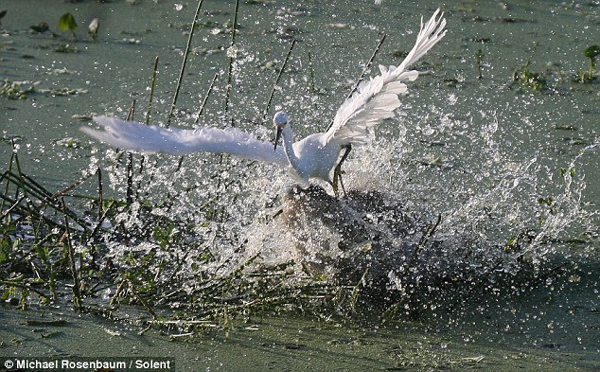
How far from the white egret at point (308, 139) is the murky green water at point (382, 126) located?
0.23m

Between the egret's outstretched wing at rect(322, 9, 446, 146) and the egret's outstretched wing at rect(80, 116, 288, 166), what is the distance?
25cm

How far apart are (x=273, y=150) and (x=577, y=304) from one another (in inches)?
44.7

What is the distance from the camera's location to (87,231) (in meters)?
3.86

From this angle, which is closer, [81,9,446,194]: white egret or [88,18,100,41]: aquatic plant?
[81,9,446,194]: white egret

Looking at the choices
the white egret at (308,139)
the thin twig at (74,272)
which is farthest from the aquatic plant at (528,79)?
the thin twig at (74,272)

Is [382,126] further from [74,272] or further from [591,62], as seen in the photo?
[74,272]

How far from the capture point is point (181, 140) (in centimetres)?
348

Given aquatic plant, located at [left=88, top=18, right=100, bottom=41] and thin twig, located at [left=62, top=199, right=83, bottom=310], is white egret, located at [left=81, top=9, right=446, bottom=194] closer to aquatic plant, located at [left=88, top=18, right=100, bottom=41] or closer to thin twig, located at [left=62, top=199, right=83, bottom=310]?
thin twig, located at [left=62, top=199, right=83, bottom=310]

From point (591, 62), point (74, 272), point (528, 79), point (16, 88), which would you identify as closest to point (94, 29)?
point (16, 88)

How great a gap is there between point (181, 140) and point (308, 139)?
534mm

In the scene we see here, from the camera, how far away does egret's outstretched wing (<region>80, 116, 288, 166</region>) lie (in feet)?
11.0

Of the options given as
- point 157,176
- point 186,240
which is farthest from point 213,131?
point 157,176

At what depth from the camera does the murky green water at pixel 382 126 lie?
3227 millimetres

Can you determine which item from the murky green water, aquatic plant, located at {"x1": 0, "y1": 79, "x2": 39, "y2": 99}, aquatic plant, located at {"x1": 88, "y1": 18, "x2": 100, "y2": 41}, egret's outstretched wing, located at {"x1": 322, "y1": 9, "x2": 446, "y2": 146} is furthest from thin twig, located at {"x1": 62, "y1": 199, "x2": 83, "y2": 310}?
aquatic plant, located at {"x1": 88, "y1": 18, "x2": 100, "y2": 41}
